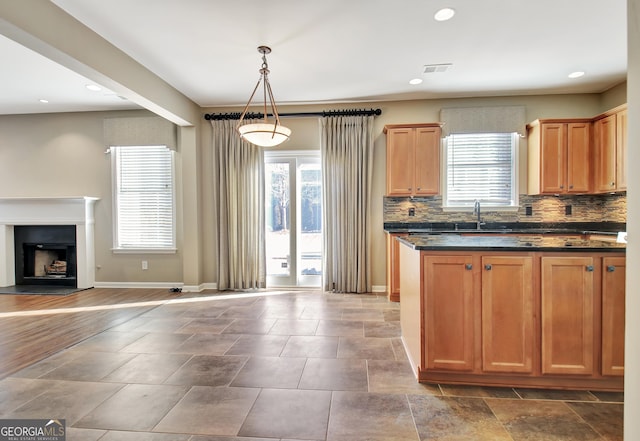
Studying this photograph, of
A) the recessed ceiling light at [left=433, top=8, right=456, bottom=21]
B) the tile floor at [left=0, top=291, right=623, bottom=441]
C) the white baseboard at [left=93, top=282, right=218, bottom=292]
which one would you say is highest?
the recessed ceiling light at [left=433, top=8, right=456, bottom=21]

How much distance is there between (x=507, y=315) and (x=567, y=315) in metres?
0.36

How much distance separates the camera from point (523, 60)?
353 centimetres

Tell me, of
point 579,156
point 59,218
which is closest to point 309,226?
point 579,156

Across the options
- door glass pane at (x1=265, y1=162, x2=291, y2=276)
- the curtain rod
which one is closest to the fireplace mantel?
the curtain rod

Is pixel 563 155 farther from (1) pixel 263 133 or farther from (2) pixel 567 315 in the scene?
(1) pixel 263 133

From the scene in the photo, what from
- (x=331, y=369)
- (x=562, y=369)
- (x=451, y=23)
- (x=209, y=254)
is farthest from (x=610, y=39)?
(x=209, y=254)

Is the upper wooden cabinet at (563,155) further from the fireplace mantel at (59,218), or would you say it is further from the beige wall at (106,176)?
the fireplace mantel at (59,218)

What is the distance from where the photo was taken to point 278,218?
4.97m

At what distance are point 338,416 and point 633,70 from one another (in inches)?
81.1

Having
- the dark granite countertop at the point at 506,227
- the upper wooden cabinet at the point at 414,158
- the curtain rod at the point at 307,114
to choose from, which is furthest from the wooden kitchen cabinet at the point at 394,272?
the curtain rod at the point at 307,114

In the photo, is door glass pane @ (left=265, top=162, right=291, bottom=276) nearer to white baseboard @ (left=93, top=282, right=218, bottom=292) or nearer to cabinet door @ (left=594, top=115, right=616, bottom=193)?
white baseboard @ (left=93, top=282, right=218, bottom=292)

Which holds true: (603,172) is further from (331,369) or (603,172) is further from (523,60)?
(331,369)

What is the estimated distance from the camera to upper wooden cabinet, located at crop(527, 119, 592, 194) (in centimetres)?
417

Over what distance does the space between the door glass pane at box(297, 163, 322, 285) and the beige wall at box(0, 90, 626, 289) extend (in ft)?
1.68
